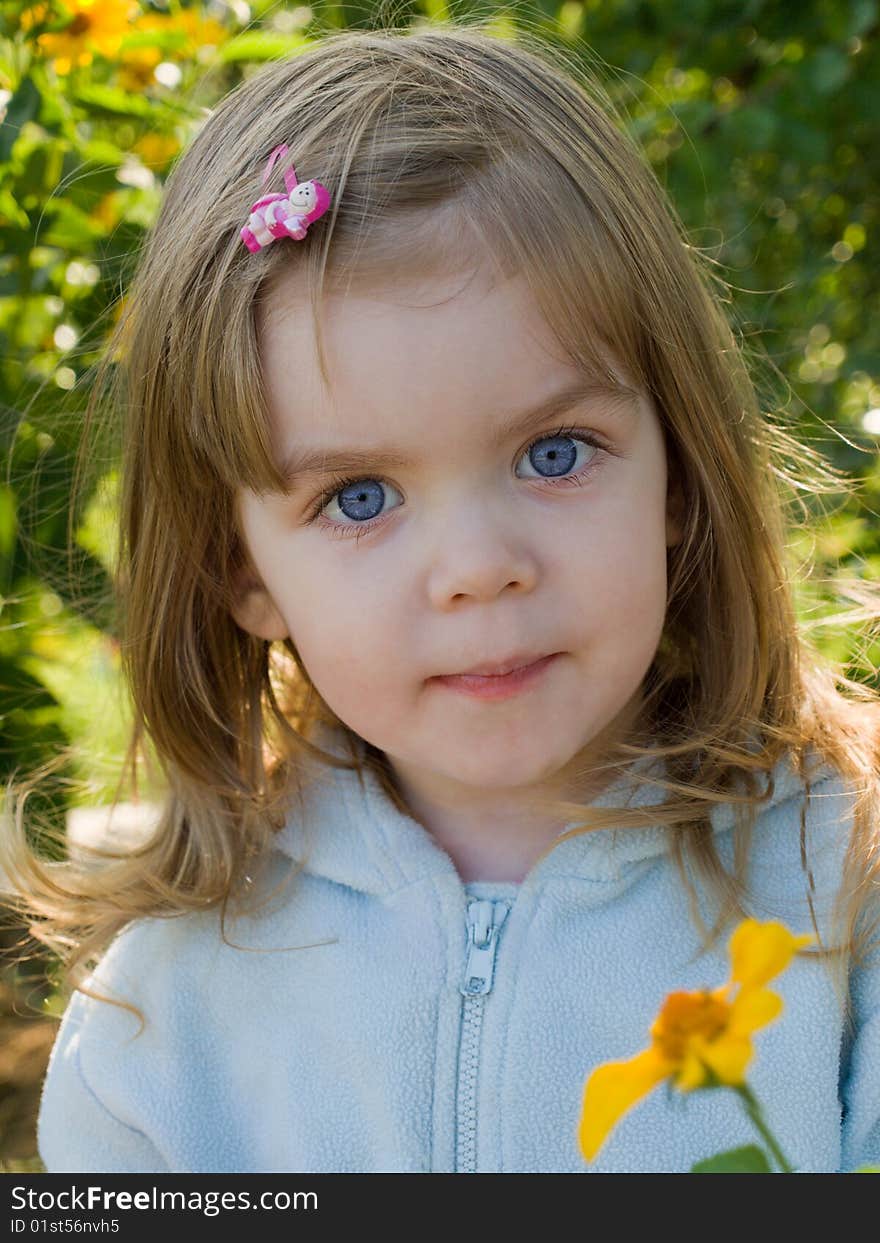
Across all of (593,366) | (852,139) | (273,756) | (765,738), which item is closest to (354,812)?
(273,756)

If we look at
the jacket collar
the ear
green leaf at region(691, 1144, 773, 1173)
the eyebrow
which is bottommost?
the jacket collar

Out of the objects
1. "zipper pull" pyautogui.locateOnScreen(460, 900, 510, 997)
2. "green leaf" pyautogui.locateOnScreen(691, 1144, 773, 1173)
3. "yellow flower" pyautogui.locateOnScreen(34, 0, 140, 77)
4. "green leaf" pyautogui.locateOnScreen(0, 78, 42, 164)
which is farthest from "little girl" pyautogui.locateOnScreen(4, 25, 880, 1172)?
"green leaf" pyautogui.locateOnScreen(691, 1144, 773, 1173)

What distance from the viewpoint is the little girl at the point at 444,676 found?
1148mm

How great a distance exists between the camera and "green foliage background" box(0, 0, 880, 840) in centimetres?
165

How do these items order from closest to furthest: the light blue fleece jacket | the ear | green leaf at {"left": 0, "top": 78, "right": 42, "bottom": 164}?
the light blue fleece jacket → the ear → green leaf at {"left": 0, "top": 78, "right": 42, "bottom": 164}

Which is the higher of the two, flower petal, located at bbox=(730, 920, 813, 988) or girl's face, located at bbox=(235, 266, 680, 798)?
girl's face, located at bbox=(235, 266, 680, 798)

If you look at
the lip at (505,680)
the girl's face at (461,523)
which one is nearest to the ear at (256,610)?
the girl's face at (461,523)

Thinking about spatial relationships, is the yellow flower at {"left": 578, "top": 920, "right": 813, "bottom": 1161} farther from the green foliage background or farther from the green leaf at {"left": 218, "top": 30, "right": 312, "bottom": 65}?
the green leaf at {"left": 218, "top": 30, "right": 312, "bottom": 65}

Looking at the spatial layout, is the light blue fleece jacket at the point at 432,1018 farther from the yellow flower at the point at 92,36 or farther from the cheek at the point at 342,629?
the yellow flower at the point at 92,36

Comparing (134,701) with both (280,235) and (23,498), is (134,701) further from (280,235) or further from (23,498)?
(280,235)

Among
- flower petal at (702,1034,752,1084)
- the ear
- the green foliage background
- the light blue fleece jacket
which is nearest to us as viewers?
flower petal at (702,1034,752,1084)

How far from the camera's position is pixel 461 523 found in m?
1.12

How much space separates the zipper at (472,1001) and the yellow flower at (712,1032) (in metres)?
0.76
